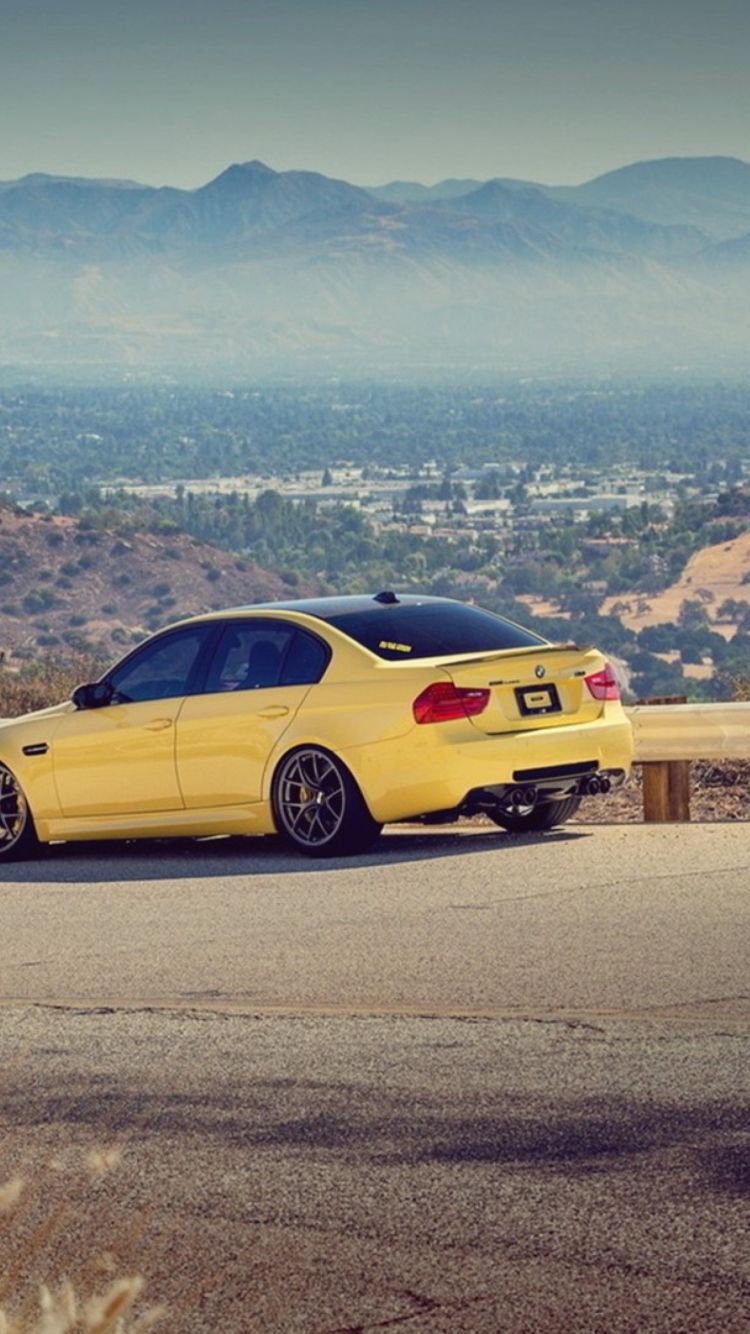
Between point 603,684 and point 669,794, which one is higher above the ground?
point 603,684

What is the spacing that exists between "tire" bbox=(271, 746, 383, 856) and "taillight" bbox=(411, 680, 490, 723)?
528 millimetres

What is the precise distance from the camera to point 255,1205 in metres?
5.96

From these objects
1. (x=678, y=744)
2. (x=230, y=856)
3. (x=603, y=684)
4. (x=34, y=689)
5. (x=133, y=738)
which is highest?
(x=603, y=684)

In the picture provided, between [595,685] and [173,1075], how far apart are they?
17.8ft

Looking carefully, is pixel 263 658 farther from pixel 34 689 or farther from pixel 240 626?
pixel 34 689

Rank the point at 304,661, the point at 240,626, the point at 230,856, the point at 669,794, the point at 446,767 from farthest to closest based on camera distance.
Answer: the point at 669,794
the point at 240,626
the point at 230,856
the point at 304,661
the point at 446,767

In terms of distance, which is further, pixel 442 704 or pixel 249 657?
pixel 249 657

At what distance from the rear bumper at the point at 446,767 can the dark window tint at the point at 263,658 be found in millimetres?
712

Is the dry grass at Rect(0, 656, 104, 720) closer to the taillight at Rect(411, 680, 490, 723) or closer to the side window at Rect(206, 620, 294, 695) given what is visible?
the side window at Rect(206, 620, 294, 695)

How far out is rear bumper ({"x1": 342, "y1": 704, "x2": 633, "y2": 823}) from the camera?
11625mm

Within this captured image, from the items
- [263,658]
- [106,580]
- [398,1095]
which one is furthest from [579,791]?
[106,580]

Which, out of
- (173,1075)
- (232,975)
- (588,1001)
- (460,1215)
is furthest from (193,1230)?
(232,975)

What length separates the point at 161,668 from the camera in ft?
42.7

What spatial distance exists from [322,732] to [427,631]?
0.95 m
